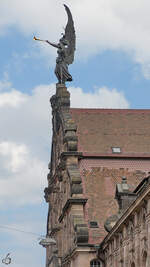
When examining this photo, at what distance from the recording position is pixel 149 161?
183 feet

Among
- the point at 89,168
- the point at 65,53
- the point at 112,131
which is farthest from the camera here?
the point at 65,53

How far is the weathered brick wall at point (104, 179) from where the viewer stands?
53.0m

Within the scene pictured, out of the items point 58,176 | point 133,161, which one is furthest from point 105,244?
point 58,176

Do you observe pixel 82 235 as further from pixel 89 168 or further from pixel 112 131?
pixel 112 131

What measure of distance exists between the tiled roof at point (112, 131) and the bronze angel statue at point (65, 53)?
456cm

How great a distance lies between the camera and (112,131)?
59.1m

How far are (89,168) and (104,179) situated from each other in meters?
1.64

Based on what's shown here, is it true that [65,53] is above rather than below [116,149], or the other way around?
above

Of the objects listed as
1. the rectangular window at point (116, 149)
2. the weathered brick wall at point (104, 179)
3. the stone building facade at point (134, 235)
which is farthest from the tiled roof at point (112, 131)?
the stone building facade at point (134, 235)

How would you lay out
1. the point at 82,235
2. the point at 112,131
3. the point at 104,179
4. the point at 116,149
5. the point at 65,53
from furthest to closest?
the point at 65,53, the point at 112,131, the point at 116,149, the point at 104,179, the point at 82,235

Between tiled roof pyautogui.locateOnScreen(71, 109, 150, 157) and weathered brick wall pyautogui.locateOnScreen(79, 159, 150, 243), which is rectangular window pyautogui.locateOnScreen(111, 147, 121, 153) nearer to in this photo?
tiled roof pyautogui.locateOnScreen(71, 109, 150, 157)

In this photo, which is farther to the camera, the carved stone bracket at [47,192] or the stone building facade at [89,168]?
the carved stone bracket at [47,192]

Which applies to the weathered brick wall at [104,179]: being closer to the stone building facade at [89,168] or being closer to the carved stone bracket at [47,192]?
the stone building facade at [89,168]

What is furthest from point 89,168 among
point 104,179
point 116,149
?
point 116,149
